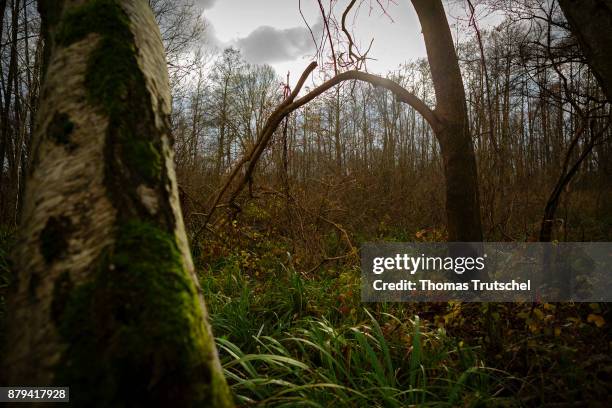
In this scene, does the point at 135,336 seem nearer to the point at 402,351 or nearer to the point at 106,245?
the point at 106,245

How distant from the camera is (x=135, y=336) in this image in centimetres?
56

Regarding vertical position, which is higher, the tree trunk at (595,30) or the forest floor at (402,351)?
the tree trunk at (595,30)

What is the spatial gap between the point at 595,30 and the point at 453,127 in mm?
1690

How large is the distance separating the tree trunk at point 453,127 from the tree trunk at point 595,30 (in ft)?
5.22

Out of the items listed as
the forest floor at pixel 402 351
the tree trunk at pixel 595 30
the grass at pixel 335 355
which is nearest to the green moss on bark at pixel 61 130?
the forest floor at pixel 402 351

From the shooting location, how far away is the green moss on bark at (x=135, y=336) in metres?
0.53

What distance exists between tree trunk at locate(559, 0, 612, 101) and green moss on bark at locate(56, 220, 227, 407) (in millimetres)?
1767

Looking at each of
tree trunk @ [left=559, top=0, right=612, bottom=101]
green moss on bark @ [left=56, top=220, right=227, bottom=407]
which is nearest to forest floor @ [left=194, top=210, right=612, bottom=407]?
green moss on bark @ [left=56, top=220, right=227, bottom=407]

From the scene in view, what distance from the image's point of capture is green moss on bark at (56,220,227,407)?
0.53 m

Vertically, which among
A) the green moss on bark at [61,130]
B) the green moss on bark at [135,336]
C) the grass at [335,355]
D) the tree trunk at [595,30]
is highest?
the tree trunk at [595,30]

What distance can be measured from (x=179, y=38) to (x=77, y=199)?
12.1 metres

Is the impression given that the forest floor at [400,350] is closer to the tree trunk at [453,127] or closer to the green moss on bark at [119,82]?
the tree trunk at [453,127]

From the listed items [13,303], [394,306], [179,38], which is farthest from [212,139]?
[13,303]

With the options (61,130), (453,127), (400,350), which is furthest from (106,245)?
(453,127)
